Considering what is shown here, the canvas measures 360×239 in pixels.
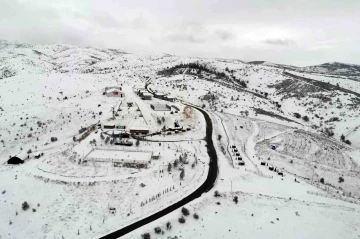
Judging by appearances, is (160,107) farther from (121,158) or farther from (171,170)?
(171,170)

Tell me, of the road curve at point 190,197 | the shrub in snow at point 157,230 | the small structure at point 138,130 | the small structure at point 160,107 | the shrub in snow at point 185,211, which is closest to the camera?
the shrub in snow at point 157,230

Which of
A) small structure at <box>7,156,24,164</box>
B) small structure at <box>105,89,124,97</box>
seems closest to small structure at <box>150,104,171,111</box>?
small structure at <box>105,89,124,97</box>

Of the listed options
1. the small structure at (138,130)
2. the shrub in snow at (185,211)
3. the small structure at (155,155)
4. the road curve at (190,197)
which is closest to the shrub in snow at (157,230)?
the road curve at (190,197)

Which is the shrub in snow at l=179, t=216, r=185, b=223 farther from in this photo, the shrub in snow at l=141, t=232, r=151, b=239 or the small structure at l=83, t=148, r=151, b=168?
the small structure at l=83, t=148, r=151, b=168

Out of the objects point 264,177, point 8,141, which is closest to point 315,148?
point 264,177

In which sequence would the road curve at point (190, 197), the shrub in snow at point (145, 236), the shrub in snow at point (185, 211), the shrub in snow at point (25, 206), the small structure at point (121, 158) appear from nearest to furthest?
1. the shrub in snow at point (145, 236)
2. the road curve at point (190, 197)
3. the shrub in snow at point (185, 211)
4. the shrub in snow at point (25, 206)
5. the small structure at point (121, 158)

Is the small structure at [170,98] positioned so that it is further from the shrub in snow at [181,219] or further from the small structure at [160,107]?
the shrub in snow at [181,219]

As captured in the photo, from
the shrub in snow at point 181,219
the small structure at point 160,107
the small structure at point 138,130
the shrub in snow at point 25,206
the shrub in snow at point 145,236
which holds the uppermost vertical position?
the small structure at point 160,107

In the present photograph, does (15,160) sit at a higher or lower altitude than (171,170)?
lower

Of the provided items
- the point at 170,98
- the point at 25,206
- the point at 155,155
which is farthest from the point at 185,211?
the point at 170,98

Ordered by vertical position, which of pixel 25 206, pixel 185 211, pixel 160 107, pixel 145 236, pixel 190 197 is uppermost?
pixel 160 107

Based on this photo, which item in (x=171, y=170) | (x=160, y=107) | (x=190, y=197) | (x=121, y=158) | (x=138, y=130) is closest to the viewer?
(x=190, y=197)
